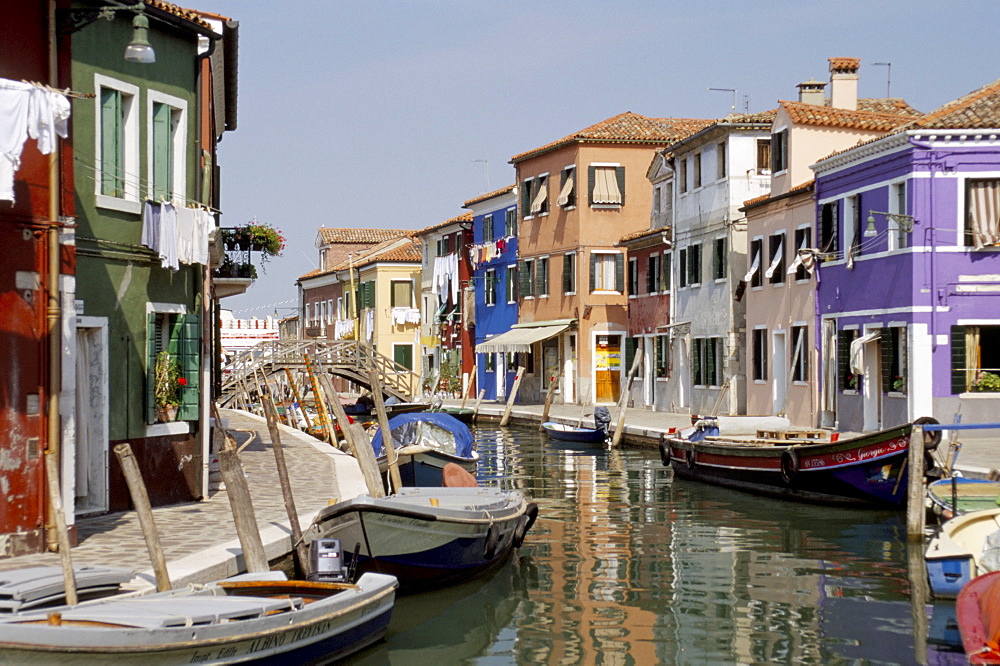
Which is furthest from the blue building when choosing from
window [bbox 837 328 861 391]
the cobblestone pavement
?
the cobblestone pavement

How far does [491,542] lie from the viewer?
15.0 m

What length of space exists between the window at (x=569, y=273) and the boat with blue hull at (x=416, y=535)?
33.4 m

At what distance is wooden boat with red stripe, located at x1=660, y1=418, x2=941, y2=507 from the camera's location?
20844 millimetres

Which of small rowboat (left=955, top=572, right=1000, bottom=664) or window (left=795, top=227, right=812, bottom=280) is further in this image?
window (left=795, top=227, right=812, bottom=280)

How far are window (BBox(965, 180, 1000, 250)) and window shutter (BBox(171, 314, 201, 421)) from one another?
53.2ft

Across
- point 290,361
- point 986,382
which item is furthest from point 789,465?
point 290,361

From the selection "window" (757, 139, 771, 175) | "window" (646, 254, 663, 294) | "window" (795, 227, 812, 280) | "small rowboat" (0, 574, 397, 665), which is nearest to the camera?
"small rowboat" (0, 574, 397, 665)

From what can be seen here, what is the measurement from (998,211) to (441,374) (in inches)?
1414

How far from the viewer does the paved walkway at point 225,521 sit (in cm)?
1201

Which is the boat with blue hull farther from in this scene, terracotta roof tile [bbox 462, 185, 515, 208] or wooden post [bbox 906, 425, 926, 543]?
terracotta roof tile [bbox 462, 185, 515, 208]

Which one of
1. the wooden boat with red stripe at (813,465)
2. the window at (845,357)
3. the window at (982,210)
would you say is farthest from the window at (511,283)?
the window at (982,210)

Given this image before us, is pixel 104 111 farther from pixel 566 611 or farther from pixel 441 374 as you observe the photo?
pixel 441 374

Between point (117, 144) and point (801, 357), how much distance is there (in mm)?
20976

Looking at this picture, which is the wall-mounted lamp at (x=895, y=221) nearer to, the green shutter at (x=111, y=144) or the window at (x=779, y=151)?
the window at (x=779, y=151)
